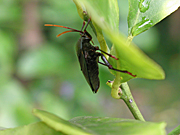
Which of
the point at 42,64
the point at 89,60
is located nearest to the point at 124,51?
the point at 89,60

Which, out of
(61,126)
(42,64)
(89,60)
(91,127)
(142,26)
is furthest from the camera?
(42,64)

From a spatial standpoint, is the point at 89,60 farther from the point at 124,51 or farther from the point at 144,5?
the point at 124,51

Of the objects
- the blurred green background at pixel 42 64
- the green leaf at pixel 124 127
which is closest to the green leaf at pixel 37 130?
the green leaf at pixel 124 127

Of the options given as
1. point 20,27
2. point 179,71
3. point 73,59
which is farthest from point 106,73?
point 179,71

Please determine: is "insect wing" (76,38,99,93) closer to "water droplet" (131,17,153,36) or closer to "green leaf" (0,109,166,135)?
"water droplet" (131,17,153,36)

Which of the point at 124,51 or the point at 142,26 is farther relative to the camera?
the point at 142,26

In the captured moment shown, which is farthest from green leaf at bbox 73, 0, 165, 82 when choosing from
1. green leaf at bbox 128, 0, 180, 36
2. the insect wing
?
the insect wing

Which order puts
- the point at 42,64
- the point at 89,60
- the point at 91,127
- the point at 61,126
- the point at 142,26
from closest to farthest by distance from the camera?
the point at 61,126 → the point at 91,127 → the point at 142,26 → the point at 89,60 → the point at 42,64
